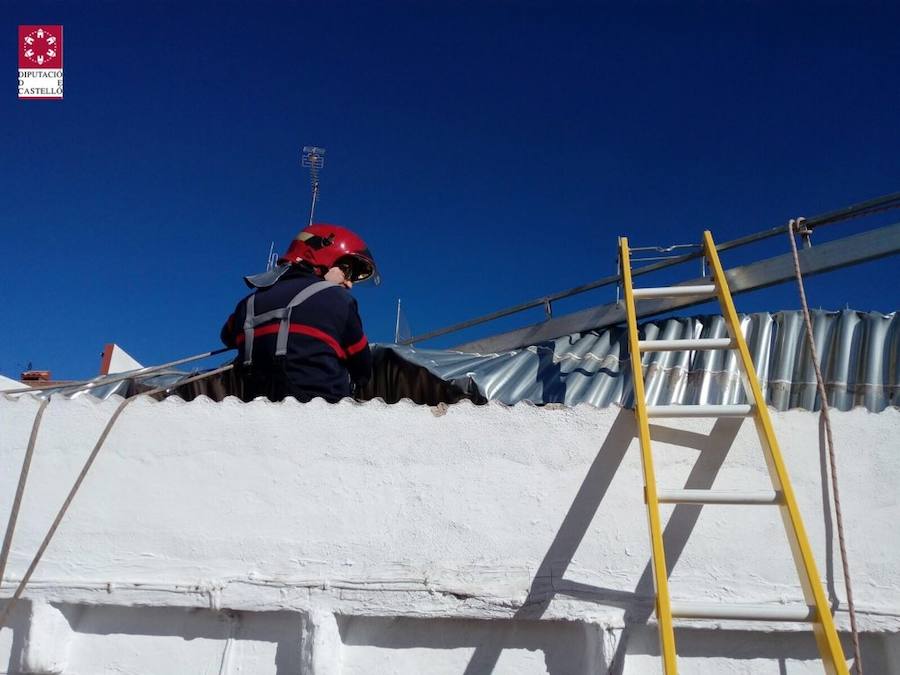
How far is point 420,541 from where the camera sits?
260 centimetres

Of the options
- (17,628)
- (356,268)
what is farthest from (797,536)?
(356,268)

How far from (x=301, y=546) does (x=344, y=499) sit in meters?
0.24

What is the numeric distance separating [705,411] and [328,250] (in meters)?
2.62

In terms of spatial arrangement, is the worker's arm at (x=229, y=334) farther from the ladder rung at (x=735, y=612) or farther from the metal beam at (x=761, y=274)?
the ladder rung at (x=735, y=612)

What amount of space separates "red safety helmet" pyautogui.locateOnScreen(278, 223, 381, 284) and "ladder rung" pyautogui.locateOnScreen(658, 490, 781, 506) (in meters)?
2.69

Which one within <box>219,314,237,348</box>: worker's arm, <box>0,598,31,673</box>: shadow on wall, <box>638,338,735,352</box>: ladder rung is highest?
<box>219,314,237,348</box>: worker's arm

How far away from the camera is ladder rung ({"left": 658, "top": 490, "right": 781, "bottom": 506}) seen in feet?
7.02

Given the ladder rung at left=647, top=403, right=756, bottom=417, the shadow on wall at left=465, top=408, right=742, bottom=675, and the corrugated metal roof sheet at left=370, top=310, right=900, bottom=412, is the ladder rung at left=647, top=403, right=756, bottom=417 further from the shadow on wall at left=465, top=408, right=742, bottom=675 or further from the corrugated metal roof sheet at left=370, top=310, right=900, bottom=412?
the corrugated metal roof sheet at left=370, top=310, right=900, bottom=412

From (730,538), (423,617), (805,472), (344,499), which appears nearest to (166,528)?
(344,499)

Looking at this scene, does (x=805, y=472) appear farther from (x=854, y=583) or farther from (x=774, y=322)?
(x=774, y=322)

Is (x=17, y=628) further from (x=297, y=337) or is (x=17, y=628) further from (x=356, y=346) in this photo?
(x=356, y=346)

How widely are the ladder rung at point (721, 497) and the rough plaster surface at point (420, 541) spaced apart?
14.9 inches

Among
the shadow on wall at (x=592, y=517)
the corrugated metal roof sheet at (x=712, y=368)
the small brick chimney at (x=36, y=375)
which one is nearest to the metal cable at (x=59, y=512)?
the corrugated metal roof sheet at (x=712, y=368)

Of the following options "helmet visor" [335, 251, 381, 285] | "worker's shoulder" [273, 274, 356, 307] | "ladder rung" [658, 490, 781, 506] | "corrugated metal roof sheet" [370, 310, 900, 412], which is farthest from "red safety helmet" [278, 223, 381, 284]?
"ladder rung" [658, 490, 781, 506]
